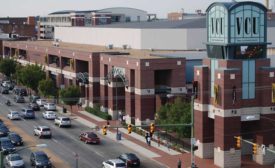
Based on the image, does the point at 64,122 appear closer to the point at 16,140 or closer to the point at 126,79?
the point at 126,79

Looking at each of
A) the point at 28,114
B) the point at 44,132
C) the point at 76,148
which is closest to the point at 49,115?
the point at 28,114

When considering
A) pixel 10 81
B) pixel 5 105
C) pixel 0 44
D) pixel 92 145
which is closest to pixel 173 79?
pixel 92 145

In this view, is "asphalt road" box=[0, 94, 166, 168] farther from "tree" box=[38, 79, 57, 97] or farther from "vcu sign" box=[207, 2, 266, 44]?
"tree" box=[38, 79, 57, 97]

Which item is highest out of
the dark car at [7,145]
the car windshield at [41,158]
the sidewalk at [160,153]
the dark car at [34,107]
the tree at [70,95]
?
the tree at [70,95]

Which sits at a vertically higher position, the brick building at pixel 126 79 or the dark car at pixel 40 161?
the brick building at pixel 126 79

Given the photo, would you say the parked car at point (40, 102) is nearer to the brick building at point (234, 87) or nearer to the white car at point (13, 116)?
the white car at point (13, 116)

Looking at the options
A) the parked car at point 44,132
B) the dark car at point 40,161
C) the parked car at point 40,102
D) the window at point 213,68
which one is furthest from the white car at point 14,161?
the parked car at point 40,102

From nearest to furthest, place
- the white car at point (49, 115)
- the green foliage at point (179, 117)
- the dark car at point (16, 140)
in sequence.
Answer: the green foliage at point (179, 117), the dark car at point (16, 140), the white car at point (49, 115)

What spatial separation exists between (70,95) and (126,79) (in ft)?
38.5

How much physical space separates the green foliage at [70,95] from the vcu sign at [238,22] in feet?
105

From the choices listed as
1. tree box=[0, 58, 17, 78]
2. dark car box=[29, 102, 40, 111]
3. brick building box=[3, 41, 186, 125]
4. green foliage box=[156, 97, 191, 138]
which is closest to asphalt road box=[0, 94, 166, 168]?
green foliage box=[156, 97, 191, 138]

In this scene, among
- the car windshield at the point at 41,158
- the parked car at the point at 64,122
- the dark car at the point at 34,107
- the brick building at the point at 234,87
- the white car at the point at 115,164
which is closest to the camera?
the white car at the point at 115,164

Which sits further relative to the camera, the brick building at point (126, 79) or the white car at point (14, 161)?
the brick building at point (126, 79)

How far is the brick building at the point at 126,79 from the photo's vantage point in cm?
7275
